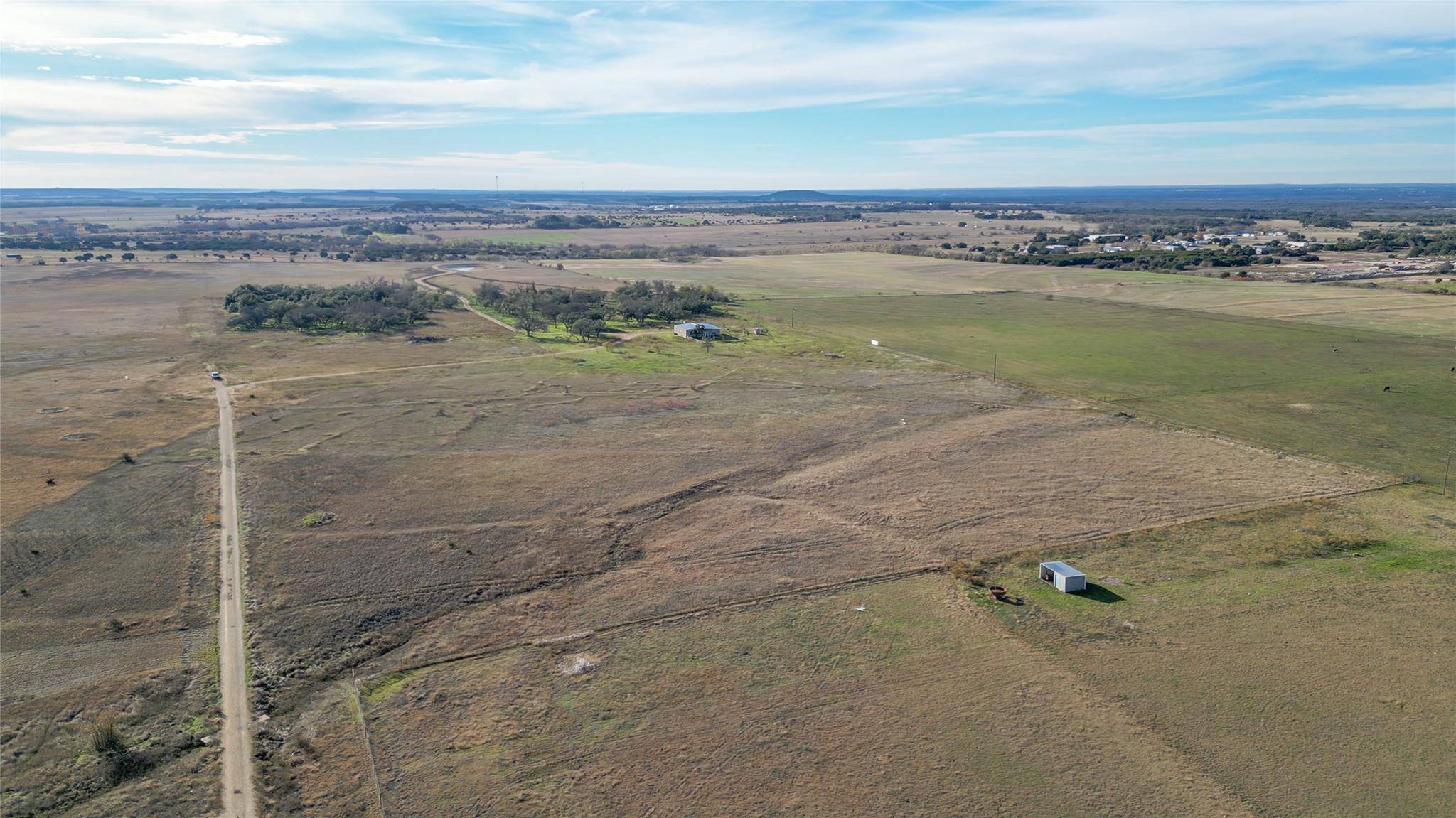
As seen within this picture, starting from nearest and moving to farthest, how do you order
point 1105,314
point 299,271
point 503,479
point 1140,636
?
point 1140,636
point 503,479
point 1105,314
point 299,271

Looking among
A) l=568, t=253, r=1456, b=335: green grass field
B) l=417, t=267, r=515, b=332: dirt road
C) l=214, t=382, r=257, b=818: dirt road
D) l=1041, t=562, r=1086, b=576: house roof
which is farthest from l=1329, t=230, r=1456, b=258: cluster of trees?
l=214, t=382, r=257, b=818: dirt road

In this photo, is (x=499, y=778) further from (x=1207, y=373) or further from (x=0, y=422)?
(x=1207, y=373)

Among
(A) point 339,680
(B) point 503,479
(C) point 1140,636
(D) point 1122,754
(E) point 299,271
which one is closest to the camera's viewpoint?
(D) point 1122,754

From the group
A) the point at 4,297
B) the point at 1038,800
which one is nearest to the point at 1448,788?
the point at 1038,800

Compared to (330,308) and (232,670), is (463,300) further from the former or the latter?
(232,670)

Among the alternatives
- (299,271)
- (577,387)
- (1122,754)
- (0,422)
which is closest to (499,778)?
(1122,754)

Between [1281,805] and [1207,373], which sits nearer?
[1281,805]

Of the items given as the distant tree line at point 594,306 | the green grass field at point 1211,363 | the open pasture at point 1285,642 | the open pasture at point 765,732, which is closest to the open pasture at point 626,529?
the open pasture at point 765,732
